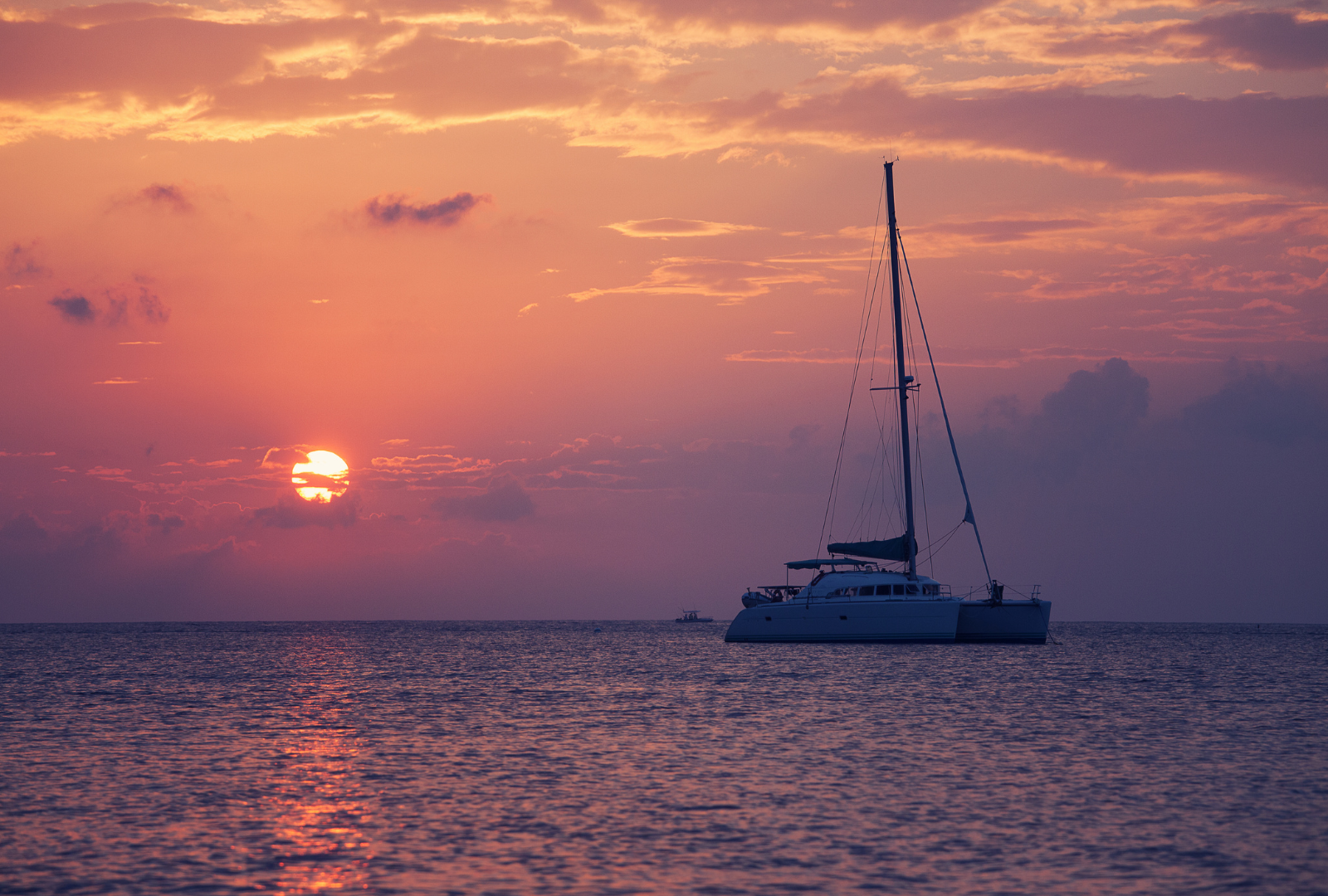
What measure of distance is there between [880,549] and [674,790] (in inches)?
2059

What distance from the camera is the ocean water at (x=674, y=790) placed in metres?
19.9

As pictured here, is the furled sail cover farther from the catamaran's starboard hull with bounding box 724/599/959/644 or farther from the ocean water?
the ocean water

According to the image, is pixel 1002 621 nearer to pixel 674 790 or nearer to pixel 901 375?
pixel 901 375

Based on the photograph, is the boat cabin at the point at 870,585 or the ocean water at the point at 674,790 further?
the boat cabin at the point at 870,585

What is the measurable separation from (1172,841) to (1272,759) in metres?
13.1

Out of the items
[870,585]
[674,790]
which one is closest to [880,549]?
[870,585]

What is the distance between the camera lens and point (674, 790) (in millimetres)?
27953

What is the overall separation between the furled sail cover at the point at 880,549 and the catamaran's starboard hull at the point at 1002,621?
497cm

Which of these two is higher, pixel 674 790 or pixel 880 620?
pixel 880 620

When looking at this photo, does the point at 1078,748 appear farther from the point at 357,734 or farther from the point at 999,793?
the point at 357,734

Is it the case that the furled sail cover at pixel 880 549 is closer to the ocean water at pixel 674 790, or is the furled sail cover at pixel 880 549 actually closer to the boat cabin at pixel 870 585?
the boat cabin at pixel 870 585

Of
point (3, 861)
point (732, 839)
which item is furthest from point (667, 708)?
point (3, 861)

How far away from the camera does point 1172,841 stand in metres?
22.2

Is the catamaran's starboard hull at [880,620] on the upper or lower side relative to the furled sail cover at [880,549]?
lower
